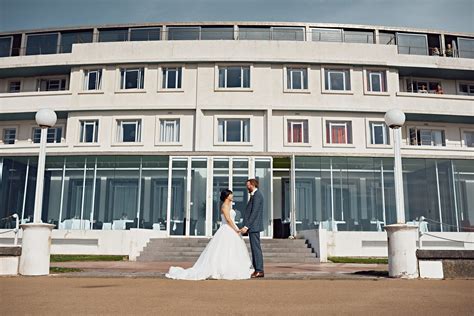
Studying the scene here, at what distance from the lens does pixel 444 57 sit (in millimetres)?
28625

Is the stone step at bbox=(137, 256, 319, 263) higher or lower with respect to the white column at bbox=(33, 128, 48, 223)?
lower

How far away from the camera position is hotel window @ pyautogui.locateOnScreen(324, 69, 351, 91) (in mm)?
27281

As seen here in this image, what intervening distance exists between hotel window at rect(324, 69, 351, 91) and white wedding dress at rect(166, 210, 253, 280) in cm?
1854

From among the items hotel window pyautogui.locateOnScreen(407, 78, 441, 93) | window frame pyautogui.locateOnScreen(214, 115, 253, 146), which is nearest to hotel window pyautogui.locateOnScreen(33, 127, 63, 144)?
window frame pyautogui.locateOnScreen(214, 115, 253, 146)

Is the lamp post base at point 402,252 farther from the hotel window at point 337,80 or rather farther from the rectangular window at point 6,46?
the rectangular window at point 6,46

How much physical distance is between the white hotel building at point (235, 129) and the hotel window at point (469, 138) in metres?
0.30

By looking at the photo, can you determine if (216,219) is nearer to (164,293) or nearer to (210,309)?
(164,293)

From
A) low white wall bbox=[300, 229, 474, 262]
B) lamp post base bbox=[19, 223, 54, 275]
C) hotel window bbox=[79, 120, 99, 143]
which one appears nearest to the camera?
lamp post base bbox=[19, 223, 54, 275]

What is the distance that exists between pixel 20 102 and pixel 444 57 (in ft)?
79.9

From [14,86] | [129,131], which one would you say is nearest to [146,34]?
[129,131]

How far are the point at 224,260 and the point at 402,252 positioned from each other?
3.45 metres

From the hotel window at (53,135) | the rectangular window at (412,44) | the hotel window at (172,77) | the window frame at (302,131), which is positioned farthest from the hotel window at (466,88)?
the hotel window at (53,135)

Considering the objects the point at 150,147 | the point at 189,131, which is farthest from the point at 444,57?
the point at 150,147

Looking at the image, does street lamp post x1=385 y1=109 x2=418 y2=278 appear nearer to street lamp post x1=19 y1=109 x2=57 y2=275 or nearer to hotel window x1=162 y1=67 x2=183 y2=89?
street lamp post x1=19 y1=109 x2=57 y2=275
